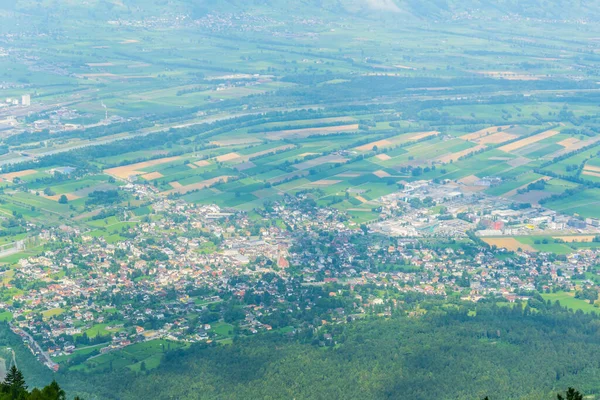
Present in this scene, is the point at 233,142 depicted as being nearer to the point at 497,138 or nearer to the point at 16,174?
the point at 16,174

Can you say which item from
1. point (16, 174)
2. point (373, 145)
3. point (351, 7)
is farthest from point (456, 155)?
point (351, 7)

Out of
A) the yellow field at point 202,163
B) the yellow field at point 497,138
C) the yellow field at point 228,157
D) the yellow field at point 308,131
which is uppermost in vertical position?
the yellow field at point 497,138

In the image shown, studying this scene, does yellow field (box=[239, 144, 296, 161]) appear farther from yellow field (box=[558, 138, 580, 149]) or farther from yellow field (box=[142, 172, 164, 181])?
yellow field (box=[558, 138, 580, 149])

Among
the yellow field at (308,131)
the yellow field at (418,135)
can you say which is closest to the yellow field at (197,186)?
the yellow field at (308,131)

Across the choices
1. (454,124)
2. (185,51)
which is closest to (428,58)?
(185,51)

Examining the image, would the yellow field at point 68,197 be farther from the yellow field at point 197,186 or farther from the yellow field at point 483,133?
the yellow field at point 483,133

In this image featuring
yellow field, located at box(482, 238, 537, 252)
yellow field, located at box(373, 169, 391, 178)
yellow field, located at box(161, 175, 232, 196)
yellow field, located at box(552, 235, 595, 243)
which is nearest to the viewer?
yellow field, located at box(482, 238, 537, 252)

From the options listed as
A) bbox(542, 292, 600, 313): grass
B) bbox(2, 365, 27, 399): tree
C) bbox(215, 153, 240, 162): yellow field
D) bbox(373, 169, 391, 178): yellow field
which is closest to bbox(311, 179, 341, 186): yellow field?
bbox(373, 169, 391, 178): yellow field
